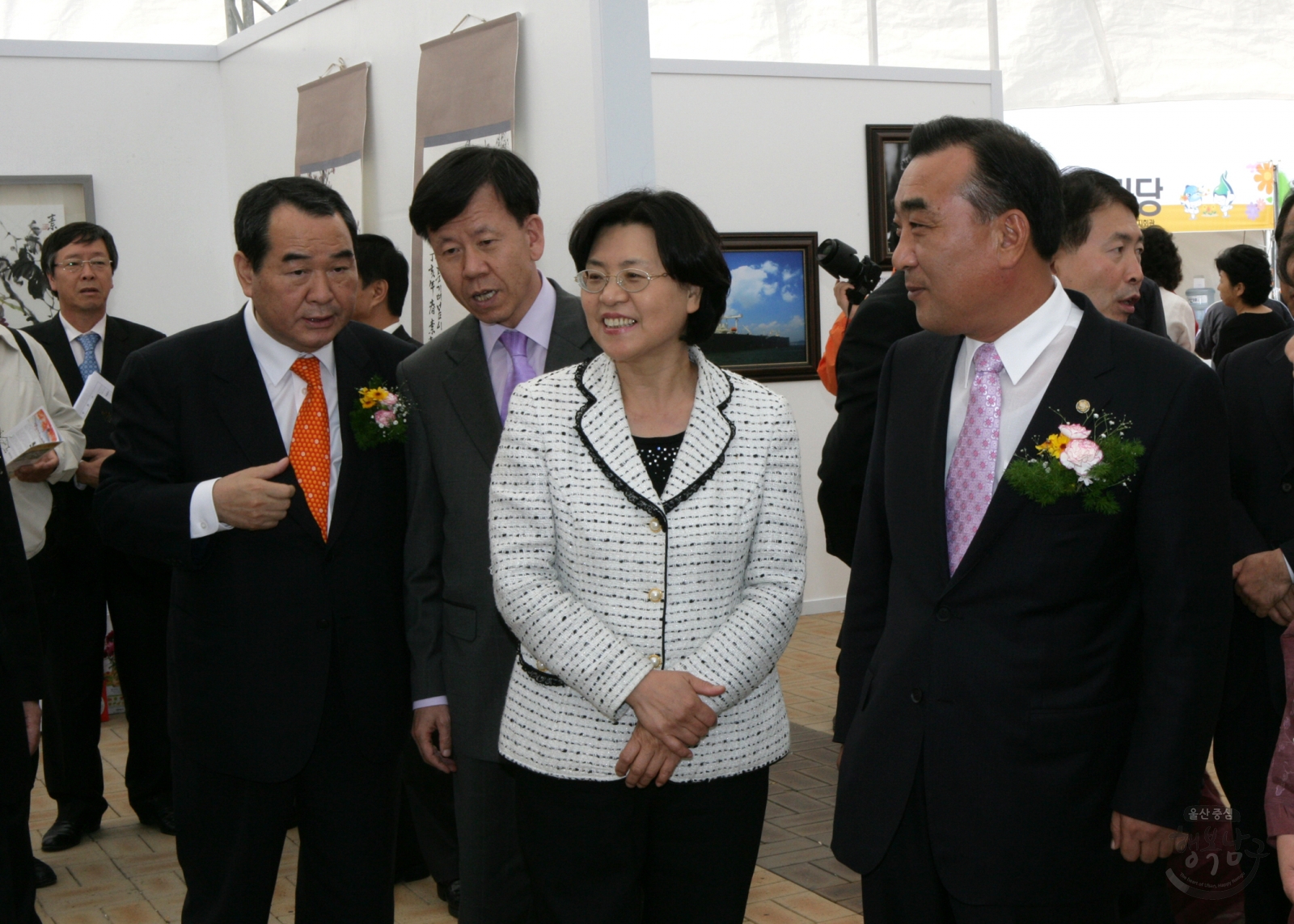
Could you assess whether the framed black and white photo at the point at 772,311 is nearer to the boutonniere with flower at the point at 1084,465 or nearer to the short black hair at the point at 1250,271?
the short black hair at the point at 1250,271

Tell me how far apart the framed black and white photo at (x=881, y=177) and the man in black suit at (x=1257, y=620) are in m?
5.06

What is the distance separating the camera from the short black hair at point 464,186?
2.92m

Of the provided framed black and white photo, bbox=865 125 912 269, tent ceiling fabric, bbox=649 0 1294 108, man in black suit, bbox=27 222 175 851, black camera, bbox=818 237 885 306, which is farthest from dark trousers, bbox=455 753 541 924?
tent ceiling fabric, bbox=649 0 1294 108

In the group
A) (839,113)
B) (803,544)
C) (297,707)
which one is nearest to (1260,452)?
(803,544)

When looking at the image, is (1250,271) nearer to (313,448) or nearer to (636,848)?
(313,448)

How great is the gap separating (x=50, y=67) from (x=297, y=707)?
564cm

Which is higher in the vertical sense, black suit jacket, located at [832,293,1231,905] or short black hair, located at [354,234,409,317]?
short black hair, located at [354,234,409,317]

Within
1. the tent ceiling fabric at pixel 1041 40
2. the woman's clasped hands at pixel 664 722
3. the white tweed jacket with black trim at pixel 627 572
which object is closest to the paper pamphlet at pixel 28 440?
the white tweed jacket with black trim at pixel 627 572

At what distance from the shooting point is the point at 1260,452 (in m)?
2.90

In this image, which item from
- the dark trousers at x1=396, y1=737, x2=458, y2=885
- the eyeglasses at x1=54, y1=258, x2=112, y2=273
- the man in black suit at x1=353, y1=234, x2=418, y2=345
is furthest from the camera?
the eyeglasses at x1=54, y1=258, x2=112, y2=273

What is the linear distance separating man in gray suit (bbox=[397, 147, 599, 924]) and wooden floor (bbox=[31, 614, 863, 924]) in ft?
4.61

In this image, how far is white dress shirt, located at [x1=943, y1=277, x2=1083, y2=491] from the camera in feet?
7.26

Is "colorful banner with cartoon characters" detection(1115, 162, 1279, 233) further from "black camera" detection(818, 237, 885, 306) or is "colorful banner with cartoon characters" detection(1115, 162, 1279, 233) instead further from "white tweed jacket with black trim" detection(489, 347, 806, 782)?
"white tweed jacket with black trim" detection(489, 347, 806, 782)

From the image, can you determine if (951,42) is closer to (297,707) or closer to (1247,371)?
(1247,371)
